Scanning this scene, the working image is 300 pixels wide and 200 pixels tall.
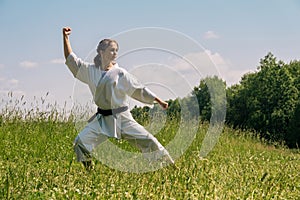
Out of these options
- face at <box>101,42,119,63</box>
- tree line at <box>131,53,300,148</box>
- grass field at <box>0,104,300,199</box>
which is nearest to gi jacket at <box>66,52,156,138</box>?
face at <box>101,42,119,63</box>

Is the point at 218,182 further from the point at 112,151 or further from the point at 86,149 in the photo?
the point at 112,151

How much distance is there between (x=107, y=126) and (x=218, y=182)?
2148 millimetres

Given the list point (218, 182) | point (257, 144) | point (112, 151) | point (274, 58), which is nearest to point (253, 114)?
point (274, 58)

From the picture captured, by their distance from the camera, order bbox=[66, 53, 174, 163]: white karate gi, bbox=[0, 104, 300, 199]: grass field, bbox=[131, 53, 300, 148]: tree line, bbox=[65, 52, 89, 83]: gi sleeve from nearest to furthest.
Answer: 1. bbox=[0, 104, 300, 199]: grass field
2. bbox=[66, 53, 174, 163]: white karate gi
3. bbox=[65, 52, 89, 83]: gi sleeve
4. bbox=[131, 53, 300, 148]: tree line

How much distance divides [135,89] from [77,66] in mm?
803

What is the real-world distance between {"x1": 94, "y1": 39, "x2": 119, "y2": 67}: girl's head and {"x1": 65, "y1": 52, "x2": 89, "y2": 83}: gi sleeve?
166 millimetres

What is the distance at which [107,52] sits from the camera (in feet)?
22.3

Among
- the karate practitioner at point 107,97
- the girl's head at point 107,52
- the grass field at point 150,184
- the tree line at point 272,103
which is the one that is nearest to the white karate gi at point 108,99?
the karate practitioner at point 107,97

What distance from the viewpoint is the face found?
6801 mm

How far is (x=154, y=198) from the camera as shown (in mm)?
4039

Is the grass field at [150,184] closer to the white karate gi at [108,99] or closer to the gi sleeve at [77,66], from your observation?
the white karate gi at [108,99]

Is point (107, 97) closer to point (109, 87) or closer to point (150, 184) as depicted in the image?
point (109, 87)

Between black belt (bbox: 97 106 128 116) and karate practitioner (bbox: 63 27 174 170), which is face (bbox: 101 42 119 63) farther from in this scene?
black belt (bbox: 97 106 128 116)

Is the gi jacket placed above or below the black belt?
above
